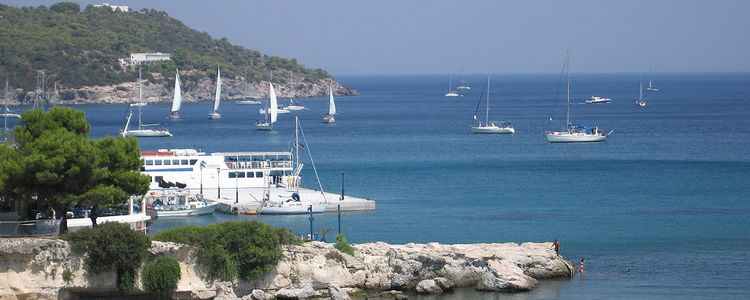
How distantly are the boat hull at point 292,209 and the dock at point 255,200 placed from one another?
0.92 ft

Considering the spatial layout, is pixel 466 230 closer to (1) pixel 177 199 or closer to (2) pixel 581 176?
(1) pixel 177 199

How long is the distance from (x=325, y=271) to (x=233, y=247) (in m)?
2.71

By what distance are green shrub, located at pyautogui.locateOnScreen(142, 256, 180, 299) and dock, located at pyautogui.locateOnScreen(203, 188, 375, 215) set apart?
19698 millimetres

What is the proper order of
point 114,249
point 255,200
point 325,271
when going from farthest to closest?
1. point 255,200
2. point 325,271
3. point 114,249

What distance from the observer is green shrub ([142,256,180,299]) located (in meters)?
30.0

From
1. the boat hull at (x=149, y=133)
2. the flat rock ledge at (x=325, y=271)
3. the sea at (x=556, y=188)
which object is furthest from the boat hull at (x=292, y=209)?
the boat hull at (x=149, y=133)

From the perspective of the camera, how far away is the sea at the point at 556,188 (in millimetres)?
38500

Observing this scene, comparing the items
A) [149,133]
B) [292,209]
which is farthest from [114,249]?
[149,133]

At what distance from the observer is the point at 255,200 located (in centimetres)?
5375

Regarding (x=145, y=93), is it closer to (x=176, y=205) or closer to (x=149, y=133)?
(x=149, y=133)

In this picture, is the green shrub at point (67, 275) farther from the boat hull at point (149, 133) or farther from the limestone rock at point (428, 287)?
the boat hull at point (149, 133)

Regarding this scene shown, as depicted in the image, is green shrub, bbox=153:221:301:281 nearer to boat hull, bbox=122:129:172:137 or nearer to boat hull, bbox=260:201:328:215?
boat hull, bbox=260:201:328:215

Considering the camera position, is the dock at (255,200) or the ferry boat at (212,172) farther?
the ferry boat at (212,172)

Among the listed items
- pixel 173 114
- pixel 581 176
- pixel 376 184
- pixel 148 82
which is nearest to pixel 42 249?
pixel 376 184
